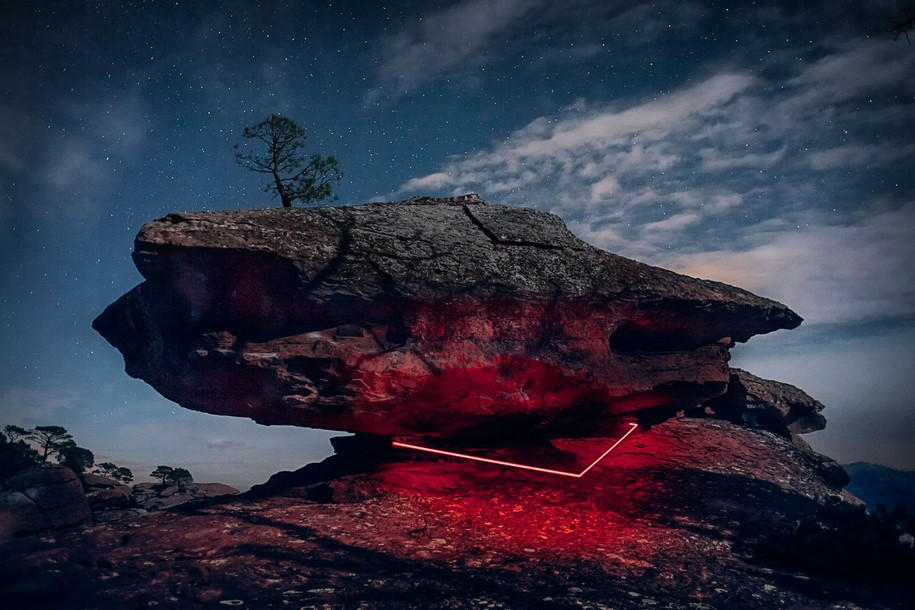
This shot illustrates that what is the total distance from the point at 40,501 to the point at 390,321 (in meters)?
15.8

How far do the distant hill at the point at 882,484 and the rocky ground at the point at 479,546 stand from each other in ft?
349

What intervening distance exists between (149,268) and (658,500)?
18.5m

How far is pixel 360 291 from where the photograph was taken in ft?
45.2

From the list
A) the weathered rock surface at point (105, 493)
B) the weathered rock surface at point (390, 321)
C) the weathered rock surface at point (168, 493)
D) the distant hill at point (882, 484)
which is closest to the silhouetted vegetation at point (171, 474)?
the weathered rock surface at point (168, 493)

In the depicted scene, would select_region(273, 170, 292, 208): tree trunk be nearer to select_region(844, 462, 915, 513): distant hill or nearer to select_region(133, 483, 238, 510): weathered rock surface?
select_region(133, 483, 238, 510): weathered rock surface

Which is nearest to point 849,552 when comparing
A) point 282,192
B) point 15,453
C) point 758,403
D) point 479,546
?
point 479,546

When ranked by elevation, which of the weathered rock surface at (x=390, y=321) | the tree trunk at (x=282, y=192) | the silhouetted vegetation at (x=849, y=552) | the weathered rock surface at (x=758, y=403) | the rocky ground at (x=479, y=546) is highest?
the tree trunk at (x=282, y=192)

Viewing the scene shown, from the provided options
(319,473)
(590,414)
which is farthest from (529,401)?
(319,473)

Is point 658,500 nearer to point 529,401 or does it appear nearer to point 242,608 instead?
point 529,401

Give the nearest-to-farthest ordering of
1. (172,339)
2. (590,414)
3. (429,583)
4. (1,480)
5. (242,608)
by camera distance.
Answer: (242,608)
(429,583)
(172,339)
(590,414)
(1,480)

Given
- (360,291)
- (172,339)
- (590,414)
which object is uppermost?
(360,291)

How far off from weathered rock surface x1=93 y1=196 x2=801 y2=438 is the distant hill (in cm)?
10946

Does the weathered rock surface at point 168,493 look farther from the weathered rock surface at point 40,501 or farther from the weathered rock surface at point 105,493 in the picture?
the weathered rock surface at point 40,501

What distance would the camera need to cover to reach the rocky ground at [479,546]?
9.02m
